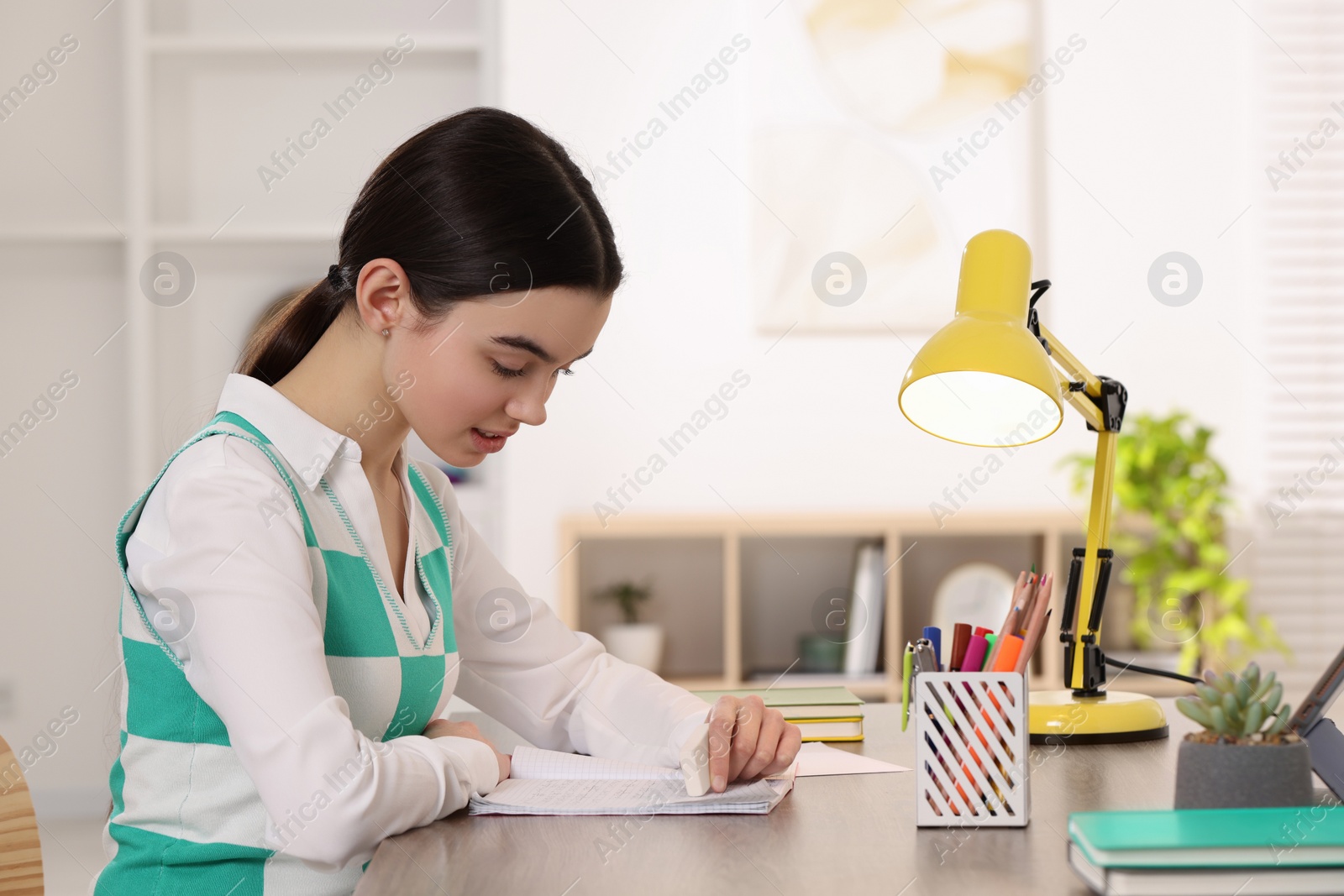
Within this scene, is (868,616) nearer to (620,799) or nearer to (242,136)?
(620,799)

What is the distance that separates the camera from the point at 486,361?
3.80 ft

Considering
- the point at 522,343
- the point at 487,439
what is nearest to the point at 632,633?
the point at 487,439

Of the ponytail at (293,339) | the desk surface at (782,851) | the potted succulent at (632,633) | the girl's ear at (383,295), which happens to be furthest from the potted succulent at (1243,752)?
the potted succulent at (632,633)

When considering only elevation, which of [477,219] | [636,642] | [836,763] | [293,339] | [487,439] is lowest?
[636,642]

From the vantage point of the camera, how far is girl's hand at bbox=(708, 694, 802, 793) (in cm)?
100

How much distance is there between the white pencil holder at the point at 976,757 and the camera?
88 centimetres

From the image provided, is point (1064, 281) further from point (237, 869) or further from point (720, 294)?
point (237, 869)

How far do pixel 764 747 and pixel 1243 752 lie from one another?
0.39 meters

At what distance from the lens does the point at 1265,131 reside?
322 centimetres

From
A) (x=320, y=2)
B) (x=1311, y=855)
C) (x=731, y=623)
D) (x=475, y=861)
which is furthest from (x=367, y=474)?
(x=320, y=2)

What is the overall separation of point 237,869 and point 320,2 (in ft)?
9.45

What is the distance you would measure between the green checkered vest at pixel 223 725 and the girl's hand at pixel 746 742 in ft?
1.03

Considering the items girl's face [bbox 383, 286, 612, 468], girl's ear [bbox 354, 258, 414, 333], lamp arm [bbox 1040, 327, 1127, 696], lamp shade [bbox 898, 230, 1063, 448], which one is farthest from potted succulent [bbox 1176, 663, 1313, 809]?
girl's ear [bbox 354, 258, 414, 333]

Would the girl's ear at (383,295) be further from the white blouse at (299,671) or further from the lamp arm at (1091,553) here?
the lamp arm at (1091,553)
